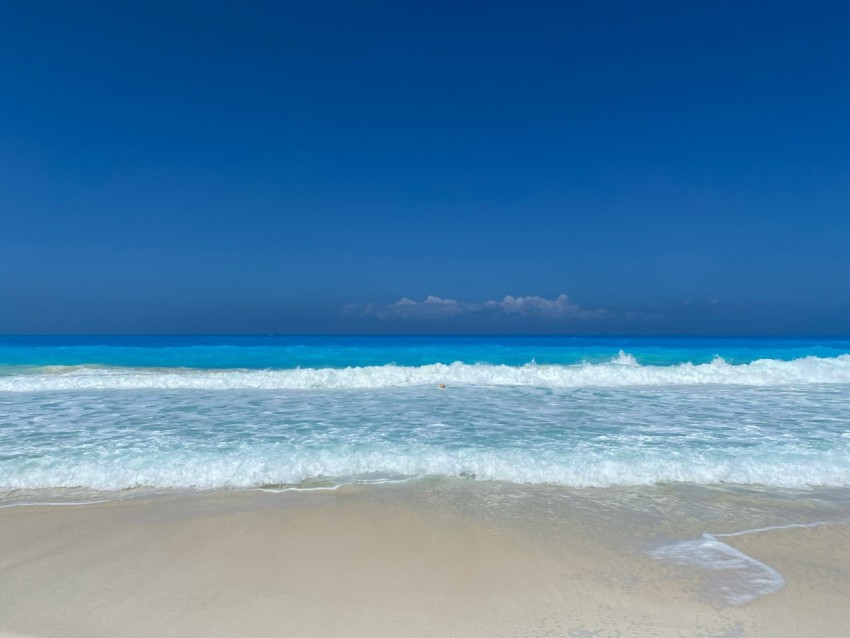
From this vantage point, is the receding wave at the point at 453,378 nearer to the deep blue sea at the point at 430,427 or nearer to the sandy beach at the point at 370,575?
the deep blue sea at the point at 430,427

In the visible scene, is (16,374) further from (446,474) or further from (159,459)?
(446,474)

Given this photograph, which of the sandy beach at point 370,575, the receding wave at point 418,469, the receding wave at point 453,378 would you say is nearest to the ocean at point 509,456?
the receding wave at point 418,469

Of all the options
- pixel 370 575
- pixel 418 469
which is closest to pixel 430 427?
pixel 418 469

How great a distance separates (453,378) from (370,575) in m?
12.8

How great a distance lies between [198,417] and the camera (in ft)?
33.3

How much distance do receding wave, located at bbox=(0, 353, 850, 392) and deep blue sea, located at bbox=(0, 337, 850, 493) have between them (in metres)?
0.07

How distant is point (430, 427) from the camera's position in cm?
902

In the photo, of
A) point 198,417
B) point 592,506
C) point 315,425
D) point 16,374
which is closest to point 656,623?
point 592,506

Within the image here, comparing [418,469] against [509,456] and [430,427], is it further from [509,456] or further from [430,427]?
[430,427]

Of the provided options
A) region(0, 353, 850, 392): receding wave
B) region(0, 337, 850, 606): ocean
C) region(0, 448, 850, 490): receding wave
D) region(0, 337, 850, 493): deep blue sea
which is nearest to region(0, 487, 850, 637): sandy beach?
region(0, 337, 850, 606): ocean

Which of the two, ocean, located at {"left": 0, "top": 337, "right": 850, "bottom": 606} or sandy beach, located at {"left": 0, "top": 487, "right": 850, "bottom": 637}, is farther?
ocean, located at {"left": 0, "top": 337, "right": 850, "bottom": 606}

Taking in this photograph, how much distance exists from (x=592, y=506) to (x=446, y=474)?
1.93 metres

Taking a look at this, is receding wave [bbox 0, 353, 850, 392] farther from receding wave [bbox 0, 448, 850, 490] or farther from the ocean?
receding wave [bbox 0, 448, 850, 490]

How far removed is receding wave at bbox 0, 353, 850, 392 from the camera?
1548cm
